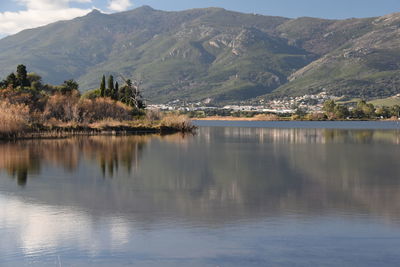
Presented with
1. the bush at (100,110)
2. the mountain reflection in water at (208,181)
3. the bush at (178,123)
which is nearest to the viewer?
the mountain reflection in water at (208,181)

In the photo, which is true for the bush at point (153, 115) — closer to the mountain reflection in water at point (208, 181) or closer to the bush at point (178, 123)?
the bush at point (178, 123)

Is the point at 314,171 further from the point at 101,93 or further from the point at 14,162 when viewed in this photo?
the point at 101,93

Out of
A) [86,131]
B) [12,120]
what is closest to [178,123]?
[86,131]

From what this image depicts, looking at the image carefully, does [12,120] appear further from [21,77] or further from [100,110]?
[21,77]

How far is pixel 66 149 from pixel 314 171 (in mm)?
25629

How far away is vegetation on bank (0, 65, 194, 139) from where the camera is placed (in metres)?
62.5

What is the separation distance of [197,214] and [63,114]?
62.2m

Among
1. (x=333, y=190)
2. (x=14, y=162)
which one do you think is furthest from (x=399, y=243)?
(x=14, y=162)

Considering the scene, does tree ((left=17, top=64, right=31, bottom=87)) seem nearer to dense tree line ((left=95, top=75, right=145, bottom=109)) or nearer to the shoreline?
dense tree line ((left=95, top=75, right=145, bottom=109))

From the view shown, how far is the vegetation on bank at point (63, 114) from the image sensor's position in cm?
6254

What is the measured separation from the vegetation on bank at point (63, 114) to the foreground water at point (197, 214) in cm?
2544

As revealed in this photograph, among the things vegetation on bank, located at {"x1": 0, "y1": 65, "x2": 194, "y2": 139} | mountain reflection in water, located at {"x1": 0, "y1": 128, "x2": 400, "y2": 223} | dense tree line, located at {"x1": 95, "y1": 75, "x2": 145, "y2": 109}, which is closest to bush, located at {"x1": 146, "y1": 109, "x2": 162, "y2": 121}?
vegetation on bank, located at {"x1": 0, "y1": 65, "x2": 194, "y2": 139}

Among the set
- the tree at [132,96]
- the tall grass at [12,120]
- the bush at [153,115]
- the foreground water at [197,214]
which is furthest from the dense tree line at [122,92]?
the foreground water at [197,214]

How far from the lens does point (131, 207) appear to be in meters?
21.8
